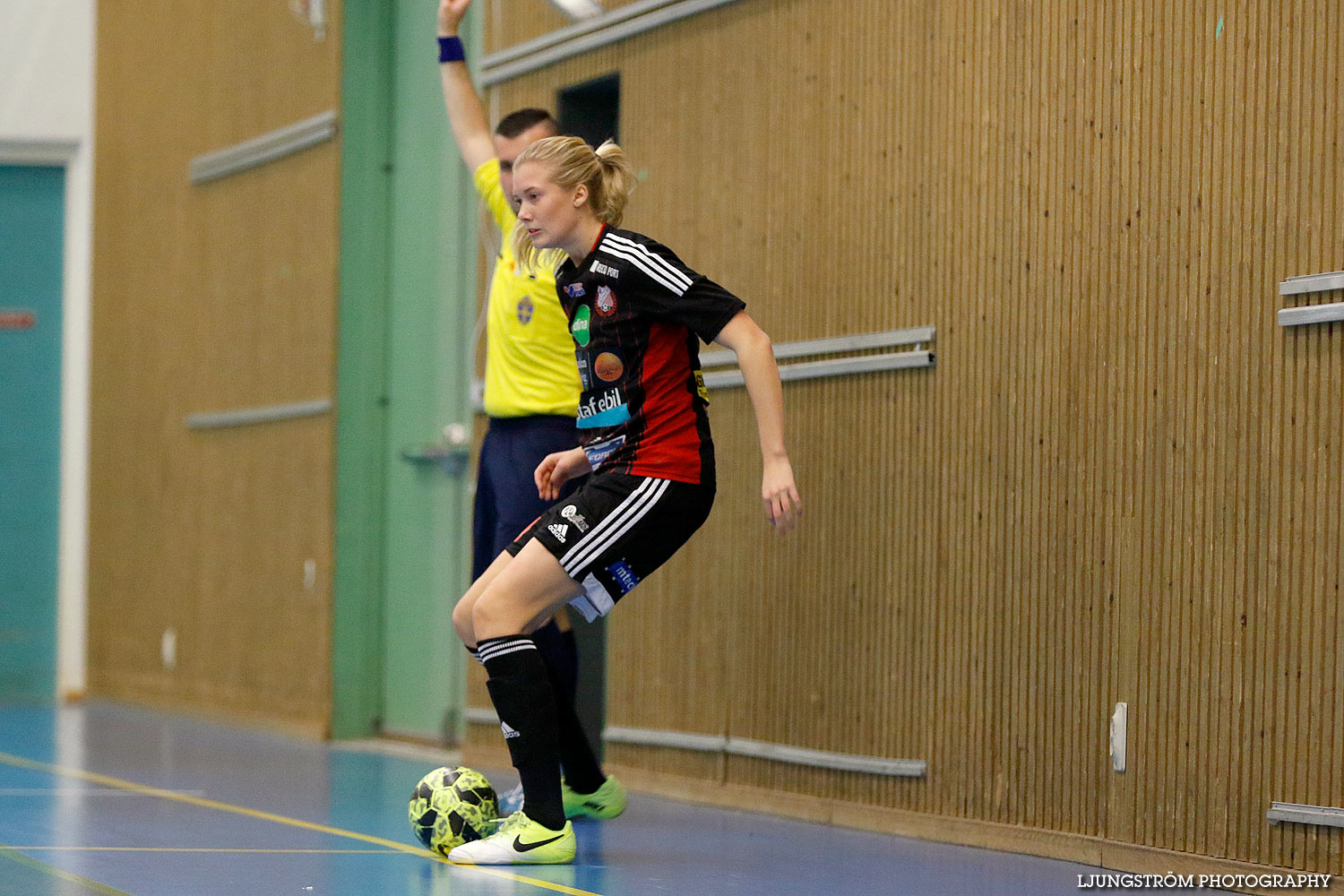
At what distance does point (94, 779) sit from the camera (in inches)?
218

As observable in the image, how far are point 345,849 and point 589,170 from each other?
1859 mm

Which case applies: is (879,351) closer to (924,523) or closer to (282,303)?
(924,523)

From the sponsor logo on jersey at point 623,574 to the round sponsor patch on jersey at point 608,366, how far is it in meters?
0.45

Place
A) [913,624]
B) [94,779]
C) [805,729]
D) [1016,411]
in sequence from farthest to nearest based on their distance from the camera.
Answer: [94,779], [805,729], [913,624], [1016,411]

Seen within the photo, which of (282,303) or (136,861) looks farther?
(282,303)

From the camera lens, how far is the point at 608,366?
386 centimetres

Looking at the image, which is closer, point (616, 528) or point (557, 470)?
point (616, 528)

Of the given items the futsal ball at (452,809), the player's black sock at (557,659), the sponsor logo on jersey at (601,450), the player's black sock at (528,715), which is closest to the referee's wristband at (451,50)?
the sponsor logo on jersey at (601,450)

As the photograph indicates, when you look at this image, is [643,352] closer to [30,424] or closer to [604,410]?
[604,410]

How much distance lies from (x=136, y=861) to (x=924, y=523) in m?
2.29

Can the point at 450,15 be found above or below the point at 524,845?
above

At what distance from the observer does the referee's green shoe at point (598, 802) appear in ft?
15.1

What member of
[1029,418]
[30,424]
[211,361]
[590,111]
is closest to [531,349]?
[1029,418]

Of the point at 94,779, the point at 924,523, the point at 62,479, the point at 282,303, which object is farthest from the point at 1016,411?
the point at 62,479
